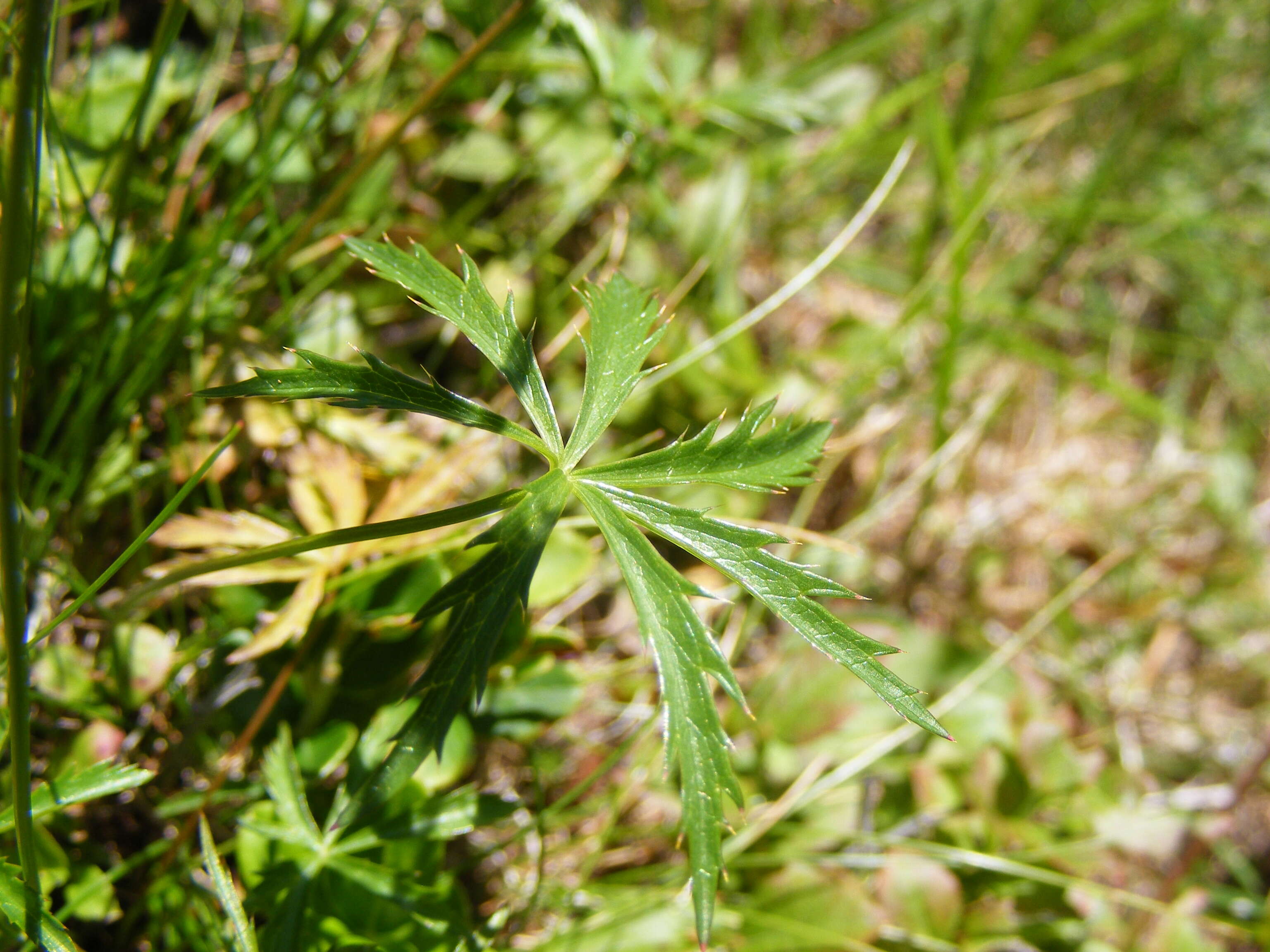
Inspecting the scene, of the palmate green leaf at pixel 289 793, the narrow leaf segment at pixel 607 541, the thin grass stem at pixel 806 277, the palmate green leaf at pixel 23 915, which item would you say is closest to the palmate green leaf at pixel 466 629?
the narrow leaf segment at pixel 607 541

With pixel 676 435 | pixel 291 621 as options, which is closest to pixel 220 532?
pixel 291 621

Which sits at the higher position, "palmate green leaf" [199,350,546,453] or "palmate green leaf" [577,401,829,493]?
"palmate green leaf" [199,350,546,453]

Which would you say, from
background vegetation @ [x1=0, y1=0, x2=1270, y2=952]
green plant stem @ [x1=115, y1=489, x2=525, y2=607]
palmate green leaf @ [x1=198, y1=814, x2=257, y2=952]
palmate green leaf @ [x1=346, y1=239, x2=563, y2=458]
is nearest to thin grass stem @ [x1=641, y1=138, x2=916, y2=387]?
background vegetation @ [x1=0, y1=0, x2=1270, y2=952]

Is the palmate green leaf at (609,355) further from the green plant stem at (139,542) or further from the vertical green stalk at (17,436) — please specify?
the vertical green stalk at (17,436)

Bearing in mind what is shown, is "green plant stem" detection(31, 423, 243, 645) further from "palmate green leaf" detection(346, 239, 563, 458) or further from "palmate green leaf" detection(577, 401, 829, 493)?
"palmate green leaf" detection(577, 401, 829, 493)

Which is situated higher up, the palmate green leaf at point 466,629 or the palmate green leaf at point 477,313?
the palmate green leaf at point 477,313

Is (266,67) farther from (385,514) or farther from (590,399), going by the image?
(590,399)

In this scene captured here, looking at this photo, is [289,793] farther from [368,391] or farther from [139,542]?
[368,391]
